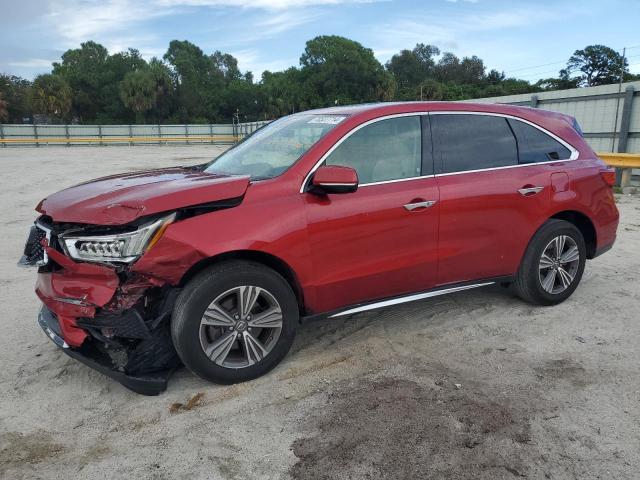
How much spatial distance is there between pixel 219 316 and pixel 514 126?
3.02 m

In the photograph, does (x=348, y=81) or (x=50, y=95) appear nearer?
(x=50, y=95)

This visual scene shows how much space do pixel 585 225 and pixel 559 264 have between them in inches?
21.1

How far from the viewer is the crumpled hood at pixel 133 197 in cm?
317

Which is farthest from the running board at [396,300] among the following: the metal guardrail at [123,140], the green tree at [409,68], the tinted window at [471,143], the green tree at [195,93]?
the green tree at [409,68]

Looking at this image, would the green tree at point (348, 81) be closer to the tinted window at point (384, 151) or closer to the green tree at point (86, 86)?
the green tree at point (86, 86)

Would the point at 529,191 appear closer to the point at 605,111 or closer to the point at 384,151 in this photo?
the point at 384,151

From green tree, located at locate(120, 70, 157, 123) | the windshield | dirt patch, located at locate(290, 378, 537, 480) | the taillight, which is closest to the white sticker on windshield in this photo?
the windshield

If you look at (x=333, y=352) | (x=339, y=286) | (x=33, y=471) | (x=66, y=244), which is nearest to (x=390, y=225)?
(x=339, y=286)

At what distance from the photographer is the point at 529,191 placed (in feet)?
14.8

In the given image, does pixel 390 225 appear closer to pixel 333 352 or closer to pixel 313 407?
pixel 333 352

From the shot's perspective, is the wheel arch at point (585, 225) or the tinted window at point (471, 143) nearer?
the tinted window at point (471, 143)

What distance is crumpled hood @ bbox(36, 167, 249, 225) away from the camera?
3.17 m

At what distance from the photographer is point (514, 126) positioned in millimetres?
4625

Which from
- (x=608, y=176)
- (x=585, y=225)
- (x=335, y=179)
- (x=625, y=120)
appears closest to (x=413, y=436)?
(x=335, y=179)
